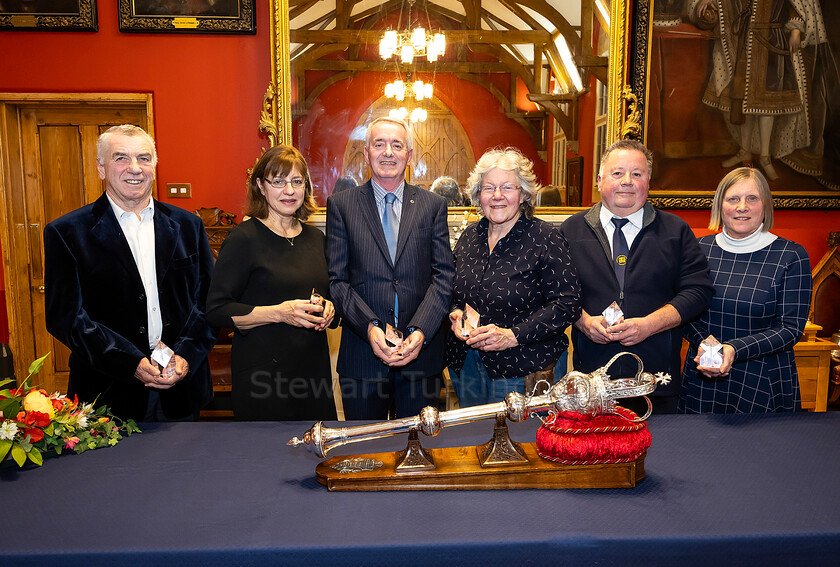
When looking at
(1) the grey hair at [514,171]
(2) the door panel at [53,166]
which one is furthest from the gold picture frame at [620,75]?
(1) the grey hair at [514,171]

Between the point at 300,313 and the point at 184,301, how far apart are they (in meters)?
0.49

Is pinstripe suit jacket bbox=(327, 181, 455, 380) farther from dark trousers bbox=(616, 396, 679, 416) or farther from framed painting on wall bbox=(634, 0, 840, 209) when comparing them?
framed painting on wall bbox=(634, 0, 840, 209)

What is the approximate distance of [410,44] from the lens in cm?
409

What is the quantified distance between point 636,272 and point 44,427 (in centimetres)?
202

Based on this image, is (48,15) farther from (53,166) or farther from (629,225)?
(629,225)

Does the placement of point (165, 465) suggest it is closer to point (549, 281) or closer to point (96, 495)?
Answer: point (96, 495)

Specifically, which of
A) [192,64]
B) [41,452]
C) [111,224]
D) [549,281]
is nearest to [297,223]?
[111,224]

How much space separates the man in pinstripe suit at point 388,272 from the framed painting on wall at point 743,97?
8.44 feet

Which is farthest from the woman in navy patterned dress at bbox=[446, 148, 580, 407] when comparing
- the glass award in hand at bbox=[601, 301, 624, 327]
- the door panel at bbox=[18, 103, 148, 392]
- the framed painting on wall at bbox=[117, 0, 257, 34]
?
the door panel at bbox=[18, 103, 148, 392]

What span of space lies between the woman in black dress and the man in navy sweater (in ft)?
3.40

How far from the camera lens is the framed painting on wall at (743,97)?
4.11 metres

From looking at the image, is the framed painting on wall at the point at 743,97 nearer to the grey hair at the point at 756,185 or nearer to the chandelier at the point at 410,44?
the chandelier at the point at 410,44

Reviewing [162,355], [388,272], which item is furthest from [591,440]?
[162,355]

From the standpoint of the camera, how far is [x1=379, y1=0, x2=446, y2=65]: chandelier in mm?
4082
